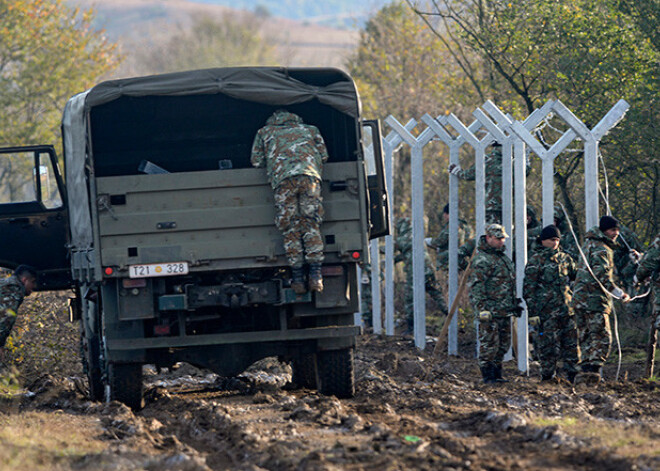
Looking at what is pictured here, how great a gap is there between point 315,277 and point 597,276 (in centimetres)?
353

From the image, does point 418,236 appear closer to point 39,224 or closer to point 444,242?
point 444,242

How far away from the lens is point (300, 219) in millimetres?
10492

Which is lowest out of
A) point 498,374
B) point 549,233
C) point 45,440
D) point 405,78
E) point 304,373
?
point 498,374

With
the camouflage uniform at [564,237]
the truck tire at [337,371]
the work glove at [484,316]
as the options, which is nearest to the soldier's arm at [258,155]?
the truck tire at [337,371]

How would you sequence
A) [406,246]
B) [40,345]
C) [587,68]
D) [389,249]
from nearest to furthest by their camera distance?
1. [40,345]
2. [587,68]
3. [389,249]
4. [406,246]

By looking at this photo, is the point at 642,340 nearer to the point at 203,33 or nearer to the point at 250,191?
the point at 250,191

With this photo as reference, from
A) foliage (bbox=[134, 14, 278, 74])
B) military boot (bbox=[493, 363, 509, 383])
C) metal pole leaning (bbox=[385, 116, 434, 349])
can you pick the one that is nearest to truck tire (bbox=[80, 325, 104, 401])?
military boot (bbox=[493, 363, 509, 383])

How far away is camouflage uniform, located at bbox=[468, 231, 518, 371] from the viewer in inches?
507

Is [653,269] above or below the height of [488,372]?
above

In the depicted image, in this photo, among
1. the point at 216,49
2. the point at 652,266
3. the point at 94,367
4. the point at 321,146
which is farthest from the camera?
the point at 216,49

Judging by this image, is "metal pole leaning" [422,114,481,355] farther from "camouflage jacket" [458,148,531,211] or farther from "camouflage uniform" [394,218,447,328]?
"camouflage uniform" [394,218,447,328]

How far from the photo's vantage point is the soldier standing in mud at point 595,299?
12.4m

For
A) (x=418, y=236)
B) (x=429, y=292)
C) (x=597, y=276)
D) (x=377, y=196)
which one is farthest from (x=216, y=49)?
(x=377, y=196)

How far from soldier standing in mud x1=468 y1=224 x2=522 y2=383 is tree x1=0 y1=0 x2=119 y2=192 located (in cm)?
2313
